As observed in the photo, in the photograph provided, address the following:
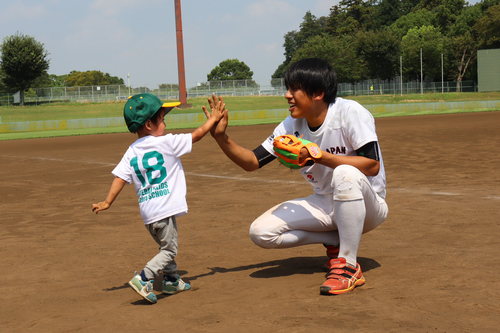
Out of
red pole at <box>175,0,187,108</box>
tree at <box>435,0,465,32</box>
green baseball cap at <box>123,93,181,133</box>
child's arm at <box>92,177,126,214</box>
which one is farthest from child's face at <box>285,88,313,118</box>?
tree at <box>435,0,465,32</box>

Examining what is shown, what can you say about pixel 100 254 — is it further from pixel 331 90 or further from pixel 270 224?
pixel 331 90

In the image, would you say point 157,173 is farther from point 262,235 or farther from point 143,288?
point 262,235

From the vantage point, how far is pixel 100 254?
4535 millimetres

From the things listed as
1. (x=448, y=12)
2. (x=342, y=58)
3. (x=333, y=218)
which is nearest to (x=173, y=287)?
(x=333, y=218)

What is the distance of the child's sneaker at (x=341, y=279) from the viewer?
3096 millimetres

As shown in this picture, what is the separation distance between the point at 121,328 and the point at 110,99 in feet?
143

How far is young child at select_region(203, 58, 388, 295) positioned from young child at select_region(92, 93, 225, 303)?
40cm

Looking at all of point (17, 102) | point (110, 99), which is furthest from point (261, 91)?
point (17, 102)

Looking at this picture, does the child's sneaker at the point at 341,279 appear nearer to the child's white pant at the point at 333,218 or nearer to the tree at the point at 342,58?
the child's white pant at the point at 333,218

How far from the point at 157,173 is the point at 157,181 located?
5 cm

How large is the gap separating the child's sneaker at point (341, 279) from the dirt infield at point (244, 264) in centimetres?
5

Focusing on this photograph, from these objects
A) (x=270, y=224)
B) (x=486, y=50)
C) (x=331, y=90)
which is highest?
(x=486, y=50)

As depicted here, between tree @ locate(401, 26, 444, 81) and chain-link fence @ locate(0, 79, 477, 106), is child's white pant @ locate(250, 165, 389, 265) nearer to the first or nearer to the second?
chain-link fence @ locate(0, 79, 477, 106)

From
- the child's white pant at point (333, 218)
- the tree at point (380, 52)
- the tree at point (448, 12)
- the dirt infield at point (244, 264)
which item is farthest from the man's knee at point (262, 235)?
the tree at point (448, 12)
